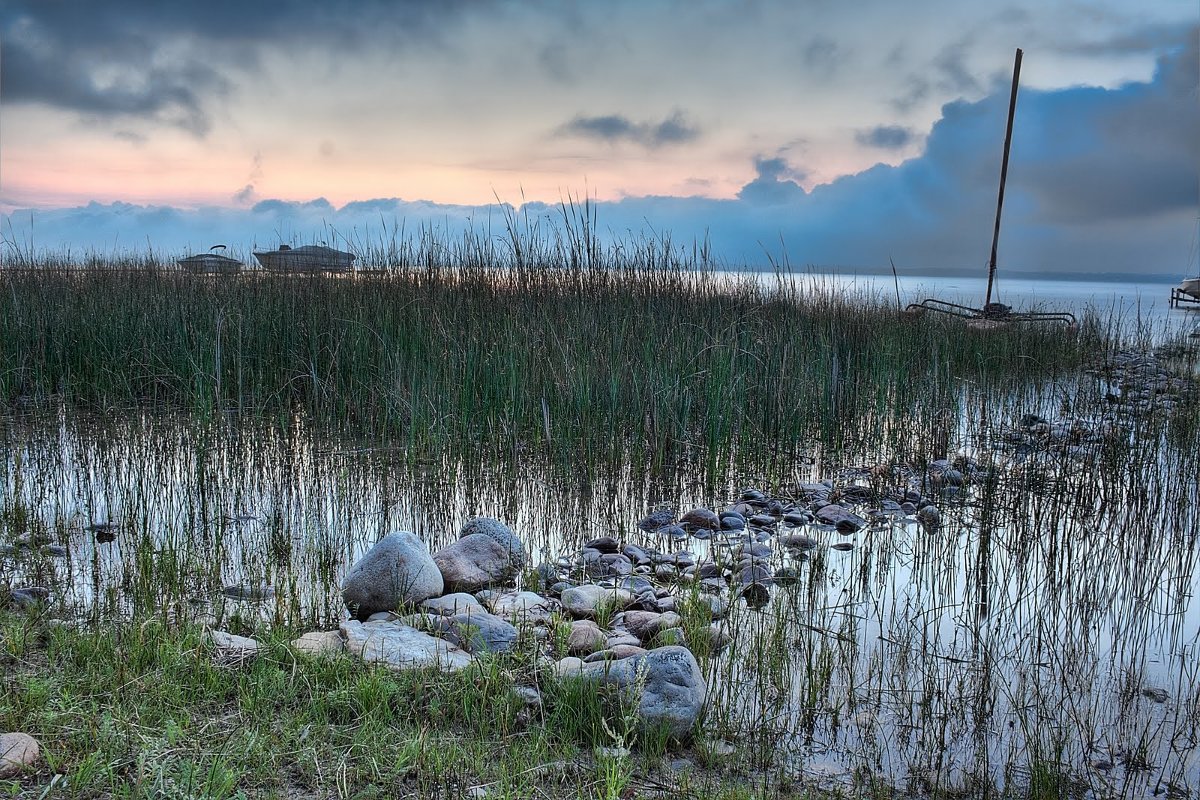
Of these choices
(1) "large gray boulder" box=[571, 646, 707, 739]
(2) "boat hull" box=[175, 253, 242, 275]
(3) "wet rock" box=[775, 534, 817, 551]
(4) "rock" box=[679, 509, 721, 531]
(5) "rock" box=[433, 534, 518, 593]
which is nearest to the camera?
(1) "large gray boulder" box=[571, 646, 707, 739]

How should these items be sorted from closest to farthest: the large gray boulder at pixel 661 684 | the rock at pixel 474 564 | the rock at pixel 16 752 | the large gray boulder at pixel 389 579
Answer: the rock at pixel 16 752
the large gray boulder at pixel 661 684
the large gray boulder at pixel 389 579
the rock at pixel 474 564

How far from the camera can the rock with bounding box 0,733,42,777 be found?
1.64m

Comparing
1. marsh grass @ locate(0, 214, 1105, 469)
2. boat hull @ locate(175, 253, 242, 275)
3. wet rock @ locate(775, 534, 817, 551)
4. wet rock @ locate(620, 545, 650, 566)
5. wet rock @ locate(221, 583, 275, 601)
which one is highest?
boat hull @ locate(175, 253, 242, 275)

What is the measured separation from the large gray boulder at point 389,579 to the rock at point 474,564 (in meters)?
0.16

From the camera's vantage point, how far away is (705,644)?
2.48 m

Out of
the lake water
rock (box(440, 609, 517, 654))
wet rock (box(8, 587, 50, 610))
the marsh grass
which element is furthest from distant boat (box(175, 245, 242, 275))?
rock (box(440, 609, 517, 654))

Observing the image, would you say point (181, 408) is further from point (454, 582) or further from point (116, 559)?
point (454, 582)

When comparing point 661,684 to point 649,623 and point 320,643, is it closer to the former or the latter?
point 649,623

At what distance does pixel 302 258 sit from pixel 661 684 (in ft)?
36.6

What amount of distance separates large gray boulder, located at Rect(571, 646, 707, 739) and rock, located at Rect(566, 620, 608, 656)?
0.90 feet

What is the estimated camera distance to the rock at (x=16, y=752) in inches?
64.7

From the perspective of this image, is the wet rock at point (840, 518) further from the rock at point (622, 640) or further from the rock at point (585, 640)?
the rock at point (585, 640)

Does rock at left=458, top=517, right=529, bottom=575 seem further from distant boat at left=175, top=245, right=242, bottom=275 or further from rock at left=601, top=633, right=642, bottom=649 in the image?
distant boat at left=175, top=245, right=242, bottom=275

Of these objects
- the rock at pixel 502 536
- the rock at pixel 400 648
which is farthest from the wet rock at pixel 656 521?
the rock at pixel 400 648
